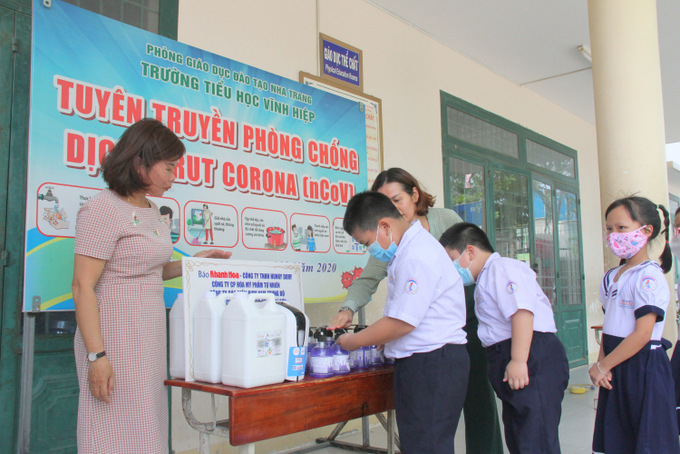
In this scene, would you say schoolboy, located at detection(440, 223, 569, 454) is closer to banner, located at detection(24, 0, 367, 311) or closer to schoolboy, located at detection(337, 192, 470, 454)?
schoolboy, located at detection(337, 192, 470, 454)

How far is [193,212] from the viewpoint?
2.67 meters

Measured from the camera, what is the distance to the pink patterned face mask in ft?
7.31

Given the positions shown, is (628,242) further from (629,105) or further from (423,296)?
(629,105)

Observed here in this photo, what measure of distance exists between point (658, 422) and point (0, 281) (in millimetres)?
2690

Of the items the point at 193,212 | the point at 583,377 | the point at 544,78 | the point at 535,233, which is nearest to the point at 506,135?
the point at 544,78

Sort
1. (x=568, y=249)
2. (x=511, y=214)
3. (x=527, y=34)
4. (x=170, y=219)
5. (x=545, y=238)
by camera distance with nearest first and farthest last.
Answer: (x=170, y=219)
(x=527, y=34)
(x=511, y=214)
(x=545, y=238)
(x=568, y=249)

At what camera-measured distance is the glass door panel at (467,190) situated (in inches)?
210

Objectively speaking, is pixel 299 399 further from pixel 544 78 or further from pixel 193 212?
pixel 544 78

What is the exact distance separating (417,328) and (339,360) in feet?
1.03

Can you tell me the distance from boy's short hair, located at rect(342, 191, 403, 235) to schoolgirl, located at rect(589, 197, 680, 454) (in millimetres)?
1001

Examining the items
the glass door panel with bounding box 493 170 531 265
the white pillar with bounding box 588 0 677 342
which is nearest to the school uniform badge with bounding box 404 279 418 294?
the white pillar with bounding box 588 0 677 342


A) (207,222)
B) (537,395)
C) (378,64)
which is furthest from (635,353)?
(378,64)

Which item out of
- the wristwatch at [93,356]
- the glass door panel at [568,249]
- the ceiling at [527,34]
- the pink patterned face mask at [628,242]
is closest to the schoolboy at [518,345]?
the pink patterned face mask at [628,242]

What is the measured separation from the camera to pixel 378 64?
446 centimetres
